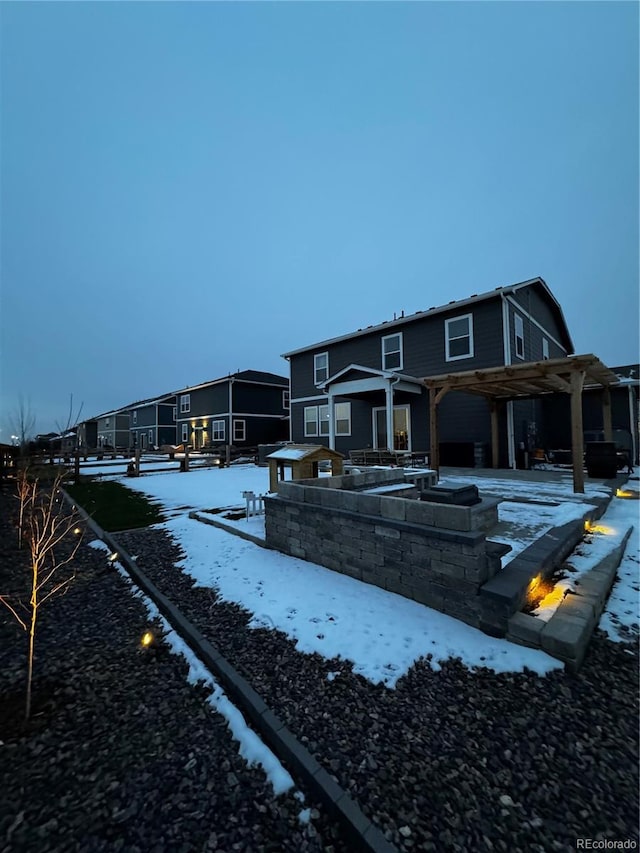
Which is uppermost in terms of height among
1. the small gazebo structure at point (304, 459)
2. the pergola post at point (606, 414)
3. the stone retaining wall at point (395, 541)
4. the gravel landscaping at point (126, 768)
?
the pergola post at point (606, 414)

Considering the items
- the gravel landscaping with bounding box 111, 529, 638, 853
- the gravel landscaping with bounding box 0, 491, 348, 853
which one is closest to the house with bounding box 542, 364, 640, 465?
the gravel landscaping with bounding box 111, 529, 638, 853

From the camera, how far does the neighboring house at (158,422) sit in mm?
38406

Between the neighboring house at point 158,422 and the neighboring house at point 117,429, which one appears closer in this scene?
the neighboring house at point 158,422

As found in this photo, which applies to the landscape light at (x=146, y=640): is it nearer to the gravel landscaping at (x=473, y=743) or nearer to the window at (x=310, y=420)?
the gravel landscaping at (x=473, y=743)

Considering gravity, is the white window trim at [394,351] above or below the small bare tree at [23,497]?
above

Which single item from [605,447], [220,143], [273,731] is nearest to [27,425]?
[273,731]

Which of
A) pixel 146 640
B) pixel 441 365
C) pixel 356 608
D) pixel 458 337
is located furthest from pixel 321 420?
pixel 146 640

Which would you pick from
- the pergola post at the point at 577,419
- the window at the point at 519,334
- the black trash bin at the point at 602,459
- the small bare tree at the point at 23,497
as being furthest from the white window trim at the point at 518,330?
the small bare tree at the point at 23,497

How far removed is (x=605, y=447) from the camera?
10.7 m

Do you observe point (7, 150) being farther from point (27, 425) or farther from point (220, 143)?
point (27, 425)

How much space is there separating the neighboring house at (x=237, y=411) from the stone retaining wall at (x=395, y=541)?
Answer: 76.4 ft

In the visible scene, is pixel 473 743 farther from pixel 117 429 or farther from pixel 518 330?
pixel 117 429

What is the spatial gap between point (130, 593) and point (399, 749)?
3.93m

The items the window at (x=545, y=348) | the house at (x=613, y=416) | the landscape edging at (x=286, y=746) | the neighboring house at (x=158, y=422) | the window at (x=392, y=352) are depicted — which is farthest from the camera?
the neighboring house at (x=158, y=422)
